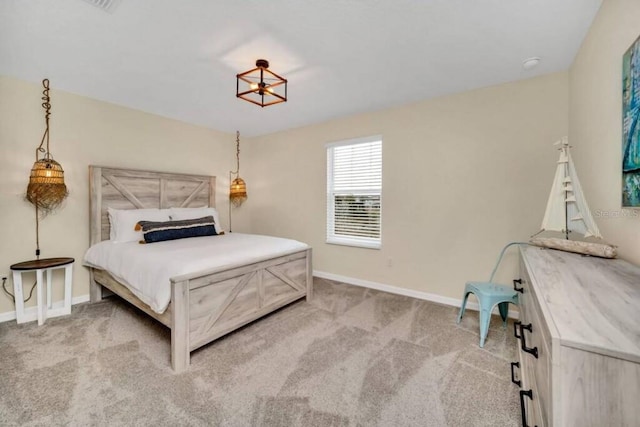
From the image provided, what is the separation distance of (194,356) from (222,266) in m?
0.73

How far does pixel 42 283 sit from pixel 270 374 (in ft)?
8.45

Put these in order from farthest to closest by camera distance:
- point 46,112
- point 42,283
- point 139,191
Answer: point 139,191, point 46,112, point 42,283

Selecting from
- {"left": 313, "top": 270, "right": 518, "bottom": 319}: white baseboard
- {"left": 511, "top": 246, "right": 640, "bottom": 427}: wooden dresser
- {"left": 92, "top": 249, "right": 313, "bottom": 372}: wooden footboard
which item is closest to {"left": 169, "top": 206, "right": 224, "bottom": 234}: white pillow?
{"left": 92, "top": 249, "right": 313, "bottom": 372}: wooden footboard

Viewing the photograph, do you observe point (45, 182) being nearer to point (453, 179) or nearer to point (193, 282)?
point (193, 282)

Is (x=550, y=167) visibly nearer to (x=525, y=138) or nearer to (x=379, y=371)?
(x=525, y=138)

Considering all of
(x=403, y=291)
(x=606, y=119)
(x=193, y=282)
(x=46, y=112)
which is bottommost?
(x=403, y=291)

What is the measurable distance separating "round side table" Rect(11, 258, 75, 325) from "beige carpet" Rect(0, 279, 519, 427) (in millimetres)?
129

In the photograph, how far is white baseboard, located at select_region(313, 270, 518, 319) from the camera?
292 cm

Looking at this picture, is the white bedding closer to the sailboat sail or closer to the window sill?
the window sill

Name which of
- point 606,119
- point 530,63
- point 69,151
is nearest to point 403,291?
point 606,119

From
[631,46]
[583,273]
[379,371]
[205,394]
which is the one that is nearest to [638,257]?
[583,273]

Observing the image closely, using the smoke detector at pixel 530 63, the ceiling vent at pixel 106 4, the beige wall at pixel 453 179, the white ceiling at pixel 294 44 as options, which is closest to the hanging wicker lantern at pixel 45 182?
the white ceiling at pixel 294 44

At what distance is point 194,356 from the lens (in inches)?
80.8

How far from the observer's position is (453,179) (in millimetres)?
3018
